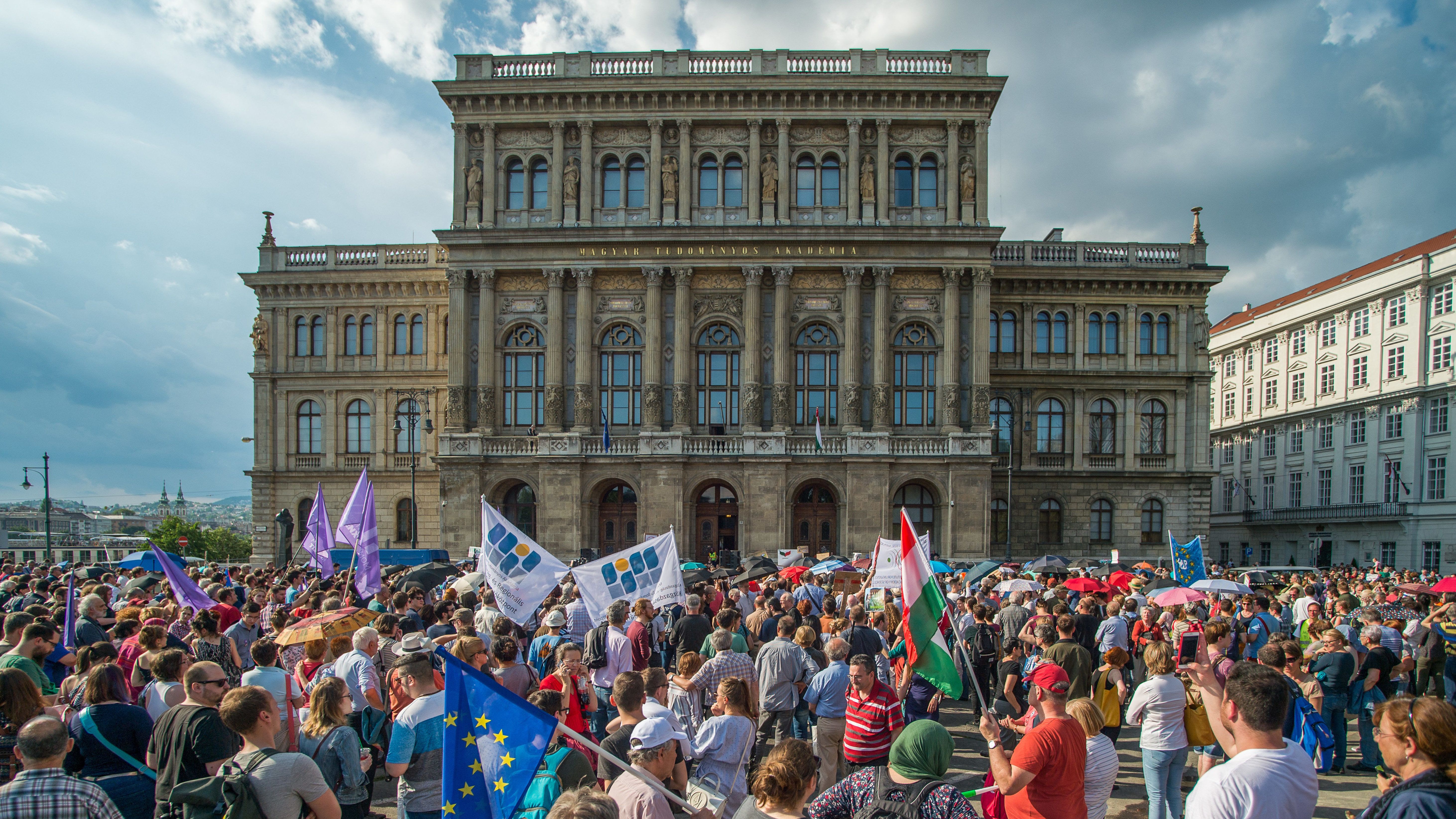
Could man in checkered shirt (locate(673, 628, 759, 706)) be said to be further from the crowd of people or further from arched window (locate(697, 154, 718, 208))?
arched window (locate(697, 154, 718, 208))

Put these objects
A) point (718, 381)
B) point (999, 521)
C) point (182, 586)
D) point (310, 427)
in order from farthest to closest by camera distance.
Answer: point (310, 427) < point (999, 521) < point (718, 381) < point (182, 586)

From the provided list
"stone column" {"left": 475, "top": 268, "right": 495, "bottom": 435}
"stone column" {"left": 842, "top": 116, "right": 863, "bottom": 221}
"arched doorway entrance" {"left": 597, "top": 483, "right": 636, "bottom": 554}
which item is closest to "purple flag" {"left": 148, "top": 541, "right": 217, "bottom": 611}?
"stone column" {"left": 475, "top": 268, "right": 495, "bottom": 435}

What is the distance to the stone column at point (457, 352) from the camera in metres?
38.6

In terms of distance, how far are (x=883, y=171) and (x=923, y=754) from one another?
3670cm

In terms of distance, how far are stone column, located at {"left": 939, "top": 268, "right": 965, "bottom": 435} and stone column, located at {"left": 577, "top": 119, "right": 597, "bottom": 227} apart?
16375 millimetres

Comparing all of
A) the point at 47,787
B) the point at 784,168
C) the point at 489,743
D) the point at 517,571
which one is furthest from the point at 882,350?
the point at 47,787

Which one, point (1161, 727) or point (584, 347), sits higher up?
point (584, 347)

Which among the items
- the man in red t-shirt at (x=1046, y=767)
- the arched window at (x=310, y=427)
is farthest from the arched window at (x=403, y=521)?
the man in red t-shirt at (x=1046, y=767)

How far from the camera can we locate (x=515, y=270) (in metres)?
38.5

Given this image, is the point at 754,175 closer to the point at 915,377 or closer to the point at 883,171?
the point at 883,171

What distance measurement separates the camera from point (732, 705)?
6766 millimetres

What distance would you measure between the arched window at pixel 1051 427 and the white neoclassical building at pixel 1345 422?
27.2 feet

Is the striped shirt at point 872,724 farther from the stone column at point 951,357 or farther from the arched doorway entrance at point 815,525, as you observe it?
the stone column at point 951,357

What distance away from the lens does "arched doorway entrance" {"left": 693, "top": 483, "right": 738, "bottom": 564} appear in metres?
38.4
